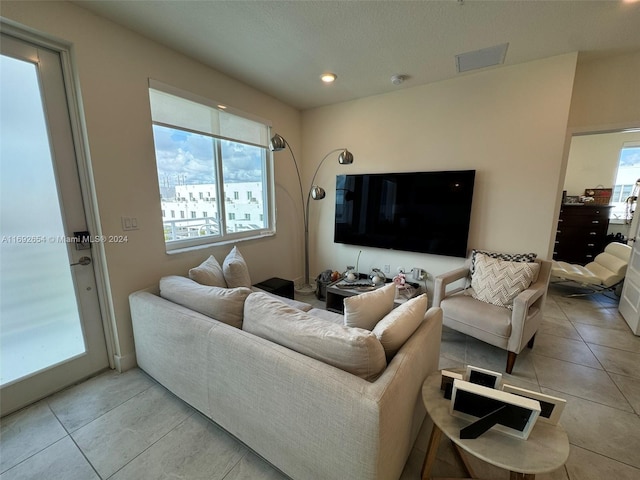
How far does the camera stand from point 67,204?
1.82 meters

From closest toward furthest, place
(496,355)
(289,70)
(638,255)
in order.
Answer: (496,355), (289,70), (638,255)

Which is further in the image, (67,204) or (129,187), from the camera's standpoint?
(129,187)

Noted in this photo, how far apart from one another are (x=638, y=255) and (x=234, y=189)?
4417 millimetres

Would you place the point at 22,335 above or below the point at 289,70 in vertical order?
below

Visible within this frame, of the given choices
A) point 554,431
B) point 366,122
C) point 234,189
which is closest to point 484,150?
point 366,122

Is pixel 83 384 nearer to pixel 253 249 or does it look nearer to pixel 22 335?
pixel 22 335

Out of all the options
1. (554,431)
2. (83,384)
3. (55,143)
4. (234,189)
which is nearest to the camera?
(554,431)

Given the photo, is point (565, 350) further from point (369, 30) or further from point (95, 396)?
point (95, 396)

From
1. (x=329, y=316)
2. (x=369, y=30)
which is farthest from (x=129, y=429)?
(x=369, y=30)

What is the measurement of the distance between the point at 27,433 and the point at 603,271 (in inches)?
230

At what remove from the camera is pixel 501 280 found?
233cm

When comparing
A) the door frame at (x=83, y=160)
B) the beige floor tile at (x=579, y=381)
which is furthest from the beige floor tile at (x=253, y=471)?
the beige floor tile at (x=579, y=381)

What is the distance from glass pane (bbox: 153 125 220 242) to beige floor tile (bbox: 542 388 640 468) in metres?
3.22

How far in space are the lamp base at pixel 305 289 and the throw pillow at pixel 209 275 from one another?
1633 millimetres
